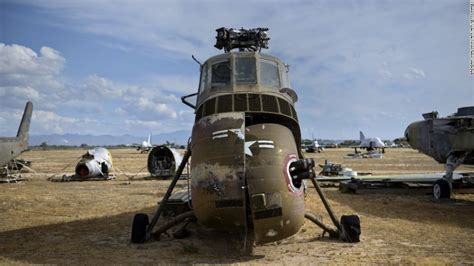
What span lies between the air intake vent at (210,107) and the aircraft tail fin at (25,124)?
21261 mm

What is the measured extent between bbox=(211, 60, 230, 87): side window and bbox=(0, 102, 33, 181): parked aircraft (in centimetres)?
1876

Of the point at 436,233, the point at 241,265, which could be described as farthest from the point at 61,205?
the point at 436,233

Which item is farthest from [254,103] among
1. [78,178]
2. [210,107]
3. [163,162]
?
[78,178]

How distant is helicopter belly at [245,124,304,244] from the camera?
6.04 m

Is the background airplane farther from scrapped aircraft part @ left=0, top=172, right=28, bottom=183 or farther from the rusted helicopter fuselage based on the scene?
the rusted helicopter fuselage

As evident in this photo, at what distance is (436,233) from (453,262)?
266 centimetres

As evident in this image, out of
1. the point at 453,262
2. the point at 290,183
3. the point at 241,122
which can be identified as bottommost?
the point at 453,262

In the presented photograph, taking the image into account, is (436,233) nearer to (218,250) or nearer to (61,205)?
(218,250)

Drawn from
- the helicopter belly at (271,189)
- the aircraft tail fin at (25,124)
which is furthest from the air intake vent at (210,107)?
the aircraft tail fin at (25,124)

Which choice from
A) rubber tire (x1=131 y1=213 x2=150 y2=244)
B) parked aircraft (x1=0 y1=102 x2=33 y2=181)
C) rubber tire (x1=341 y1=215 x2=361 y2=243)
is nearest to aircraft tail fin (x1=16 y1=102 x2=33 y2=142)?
parked aircraft (x1=0 y1=102 x2=33 y2=181)

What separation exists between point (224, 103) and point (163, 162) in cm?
1949

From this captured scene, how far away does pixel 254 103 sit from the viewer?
733cm

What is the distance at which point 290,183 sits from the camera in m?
6.35

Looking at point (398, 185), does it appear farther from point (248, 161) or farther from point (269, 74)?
point (248, 161)
